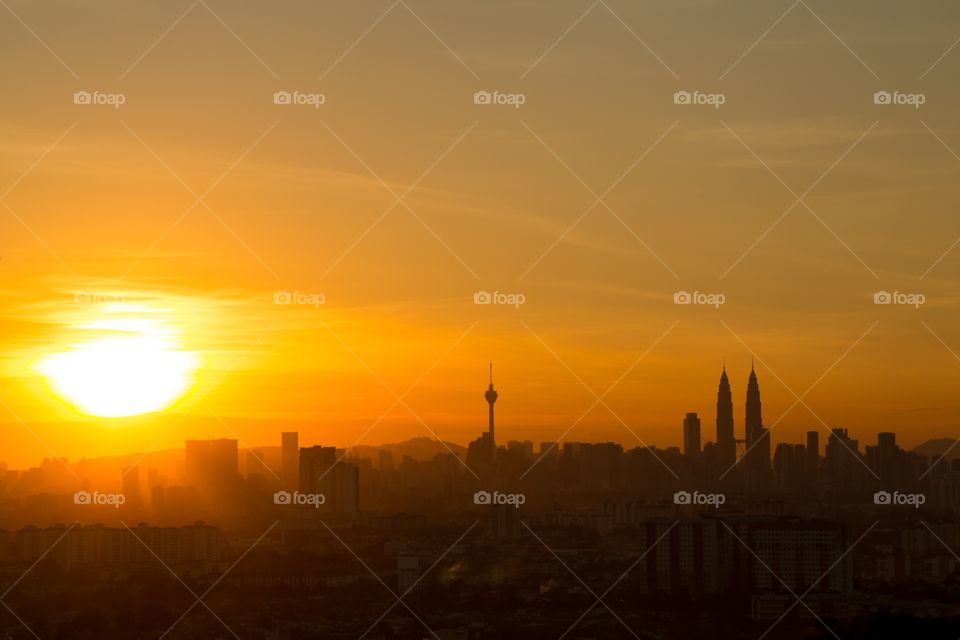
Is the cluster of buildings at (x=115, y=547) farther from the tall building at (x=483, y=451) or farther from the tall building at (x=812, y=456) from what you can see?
the tall building at (x=812, y=456)

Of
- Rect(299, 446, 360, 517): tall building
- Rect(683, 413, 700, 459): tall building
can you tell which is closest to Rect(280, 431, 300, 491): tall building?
Rect(299, 446, 360, 517): tall building

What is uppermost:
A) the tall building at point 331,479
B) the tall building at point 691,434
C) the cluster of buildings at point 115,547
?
the tall building at point 691,434

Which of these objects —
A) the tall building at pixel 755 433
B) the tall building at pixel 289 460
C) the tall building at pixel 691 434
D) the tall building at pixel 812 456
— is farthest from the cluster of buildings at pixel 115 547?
the tall building at pixel 812 456

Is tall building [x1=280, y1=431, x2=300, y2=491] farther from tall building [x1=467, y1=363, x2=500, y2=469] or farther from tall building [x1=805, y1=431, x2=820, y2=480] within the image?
tall building [x1=805, y1=431, x2=820, y2=480]

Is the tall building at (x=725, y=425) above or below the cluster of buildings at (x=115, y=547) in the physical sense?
above

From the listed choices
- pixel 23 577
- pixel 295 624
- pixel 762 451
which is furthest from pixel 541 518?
pixel 23 577

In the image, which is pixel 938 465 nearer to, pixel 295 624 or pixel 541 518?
pixel 541 518
